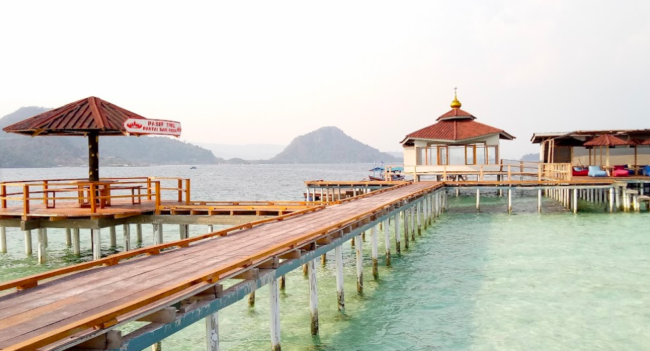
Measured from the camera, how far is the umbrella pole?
60.6ft

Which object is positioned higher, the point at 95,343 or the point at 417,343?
the point at 95,343

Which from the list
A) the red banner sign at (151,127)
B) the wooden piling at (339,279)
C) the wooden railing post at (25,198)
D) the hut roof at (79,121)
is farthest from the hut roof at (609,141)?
the wooden railing post at (25,198)

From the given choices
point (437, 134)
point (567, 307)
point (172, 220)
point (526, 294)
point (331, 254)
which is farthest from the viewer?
point (437, 134)

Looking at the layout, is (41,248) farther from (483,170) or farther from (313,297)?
(483,170)

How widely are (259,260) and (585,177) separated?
104 feet

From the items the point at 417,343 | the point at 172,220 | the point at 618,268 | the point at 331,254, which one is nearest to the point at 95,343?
the point at 417,343

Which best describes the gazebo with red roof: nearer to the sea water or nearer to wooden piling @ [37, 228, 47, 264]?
the sea water

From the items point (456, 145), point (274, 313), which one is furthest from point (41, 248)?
point (456, 145)

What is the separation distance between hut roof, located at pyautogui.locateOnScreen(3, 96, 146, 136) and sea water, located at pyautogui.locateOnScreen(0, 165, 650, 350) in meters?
5.18

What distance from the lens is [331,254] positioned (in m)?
20.4

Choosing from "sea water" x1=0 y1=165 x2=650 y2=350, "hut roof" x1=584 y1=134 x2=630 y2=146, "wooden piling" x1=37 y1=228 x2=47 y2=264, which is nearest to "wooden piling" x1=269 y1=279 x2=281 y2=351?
"sea water" x1=0 y1=165 x2=650 y2=350

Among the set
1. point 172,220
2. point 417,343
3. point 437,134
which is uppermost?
point 437,134

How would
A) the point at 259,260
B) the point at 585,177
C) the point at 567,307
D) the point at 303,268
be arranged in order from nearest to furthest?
the point at 259,260, the point at 567,307, the point at 303,268, the point at 585,177

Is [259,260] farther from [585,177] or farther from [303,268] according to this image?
[585,177]
